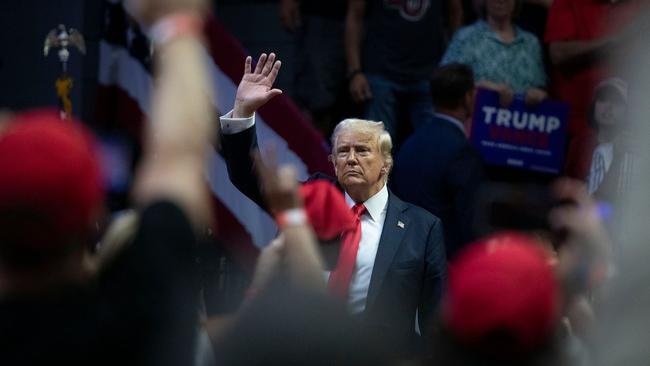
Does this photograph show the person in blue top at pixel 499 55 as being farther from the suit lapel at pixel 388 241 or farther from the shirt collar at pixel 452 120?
the suit lapel at pixel 388 241

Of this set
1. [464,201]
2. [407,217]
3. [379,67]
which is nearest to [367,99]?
[379,67]

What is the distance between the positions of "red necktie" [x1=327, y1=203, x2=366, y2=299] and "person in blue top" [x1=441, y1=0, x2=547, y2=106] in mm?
2728

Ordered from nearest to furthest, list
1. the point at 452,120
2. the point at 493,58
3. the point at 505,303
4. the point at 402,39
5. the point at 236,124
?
the point at 505,303, the point at 236,124, the point at 452,120, the point at 493,58, the point at 402,39

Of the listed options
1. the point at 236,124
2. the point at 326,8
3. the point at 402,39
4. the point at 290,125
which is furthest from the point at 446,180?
the point at 326,8

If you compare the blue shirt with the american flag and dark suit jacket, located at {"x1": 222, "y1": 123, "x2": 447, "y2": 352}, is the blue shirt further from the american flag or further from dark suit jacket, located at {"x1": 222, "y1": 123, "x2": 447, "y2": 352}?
dark suit jacket, located at {"x1": 222, "y1": 123, "x2": 447, "y2": 352}

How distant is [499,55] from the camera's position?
766 cm

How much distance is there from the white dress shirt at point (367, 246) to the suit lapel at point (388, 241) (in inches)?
0.9

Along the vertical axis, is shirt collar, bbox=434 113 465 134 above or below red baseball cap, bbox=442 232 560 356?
below

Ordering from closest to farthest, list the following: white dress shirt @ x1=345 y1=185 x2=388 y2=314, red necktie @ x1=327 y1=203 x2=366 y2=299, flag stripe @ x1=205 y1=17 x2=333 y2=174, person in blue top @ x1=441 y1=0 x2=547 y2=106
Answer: red necktie @ x1=327 y1=203 x2=366 y2=299 < white dress shirt @ x1=345 y1=185 x2=388 y2=314 < flag stripe @ x1=205 y1=17 x2=333 y2=174 < person in blue top @ x1=441 y1=0 x2=547 y2=106

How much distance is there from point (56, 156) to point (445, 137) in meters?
4.34

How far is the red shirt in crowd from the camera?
741 cm

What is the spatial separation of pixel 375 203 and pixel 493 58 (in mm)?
2672

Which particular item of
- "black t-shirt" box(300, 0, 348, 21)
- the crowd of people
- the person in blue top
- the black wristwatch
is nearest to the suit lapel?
the crowd of people

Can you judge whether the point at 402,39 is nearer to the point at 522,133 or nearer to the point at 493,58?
the point at 493,58
